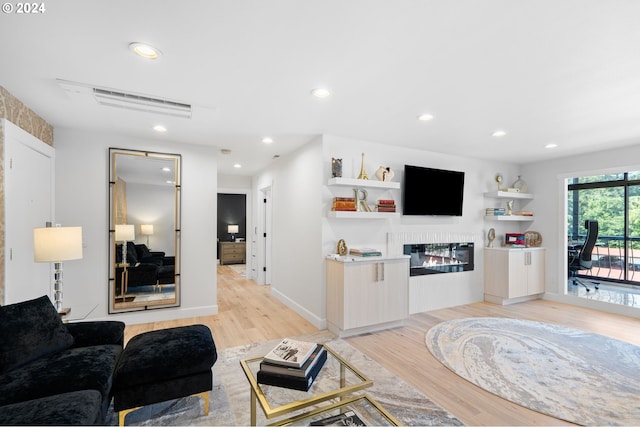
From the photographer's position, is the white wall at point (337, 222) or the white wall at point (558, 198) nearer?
the white wall at point (337, 222)

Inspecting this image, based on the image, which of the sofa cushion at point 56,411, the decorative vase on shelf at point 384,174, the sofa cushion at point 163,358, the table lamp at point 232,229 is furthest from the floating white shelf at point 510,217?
the table lamp at point 232,229

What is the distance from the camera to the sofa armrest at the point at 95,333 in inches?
87.7

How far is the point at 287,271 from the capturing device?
479cm

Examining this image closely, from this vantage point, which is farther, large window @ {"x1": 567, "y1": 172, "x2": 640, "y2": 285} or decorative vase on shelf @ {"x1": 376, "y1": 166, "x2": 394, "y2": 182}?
large window @ {"x1": 567, "y1": 172, "x2": 640, "y2": 285}

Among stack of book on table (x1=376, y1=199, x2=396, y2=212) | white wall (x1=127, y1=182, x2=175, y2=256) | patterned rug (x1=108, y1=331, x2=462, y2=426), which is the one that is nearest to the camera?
patterned rug (x1=108, y1=331, x2=462, y2=426)

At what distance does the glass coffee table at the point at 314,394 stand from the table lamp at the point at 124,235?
281 cm

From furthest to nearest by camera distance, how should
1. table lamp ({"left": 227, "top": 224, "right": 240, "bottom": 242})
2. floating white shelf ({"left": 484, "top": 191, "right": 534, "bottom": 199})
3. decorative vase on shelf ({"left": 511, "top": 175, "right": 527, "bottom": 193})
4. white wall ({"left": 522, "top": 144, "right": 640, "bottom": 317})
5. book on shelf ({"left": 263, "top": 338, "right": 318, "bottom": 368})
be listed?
table lamp ({"left": 227, "top": 224, "right": 240, "bottom": 242})
decorative vase on shelf ({"left": 511, "top": 175, "right": 527, "bottom": 193})
floating white shelf ({"left": 484, "top": 191, "right": 534, "bottom": 199})
white wall ({"left": 522, "top": 144, "right": 640, "bottom": 317})
book on shelf ({"left": 263, "top": 338, "right": 318, "bottom": 368})

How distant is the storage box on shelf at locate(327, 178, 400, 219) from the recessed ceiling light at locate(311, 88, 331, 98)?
1214mm

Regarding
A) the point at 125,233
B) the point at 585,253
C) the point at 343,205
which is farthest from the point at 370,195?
the point at 585,253

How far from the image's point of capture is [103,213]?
3771mm

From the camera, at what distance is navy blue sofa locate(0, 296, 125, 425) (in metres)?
1.41

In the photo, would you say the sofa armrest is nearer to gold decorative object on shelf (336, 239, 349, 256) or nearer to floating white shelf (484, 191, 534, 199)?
gold decorative object on shelf (336, 239, 349, 256)

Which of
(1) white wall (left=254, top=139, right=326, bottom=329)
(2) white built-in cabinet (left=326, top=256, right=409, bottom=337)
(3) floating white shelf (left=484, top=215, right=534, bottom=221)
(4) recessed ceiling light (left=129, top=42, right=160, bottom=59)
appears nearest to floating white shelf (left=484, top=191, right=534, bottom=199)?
(3) floating white shelf (left=484, top=215, right=534, bottom=221)

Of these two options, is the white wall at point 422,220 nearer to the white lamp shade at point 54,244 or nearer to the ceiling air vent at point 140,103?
the ceiling air vent at point 140,103
